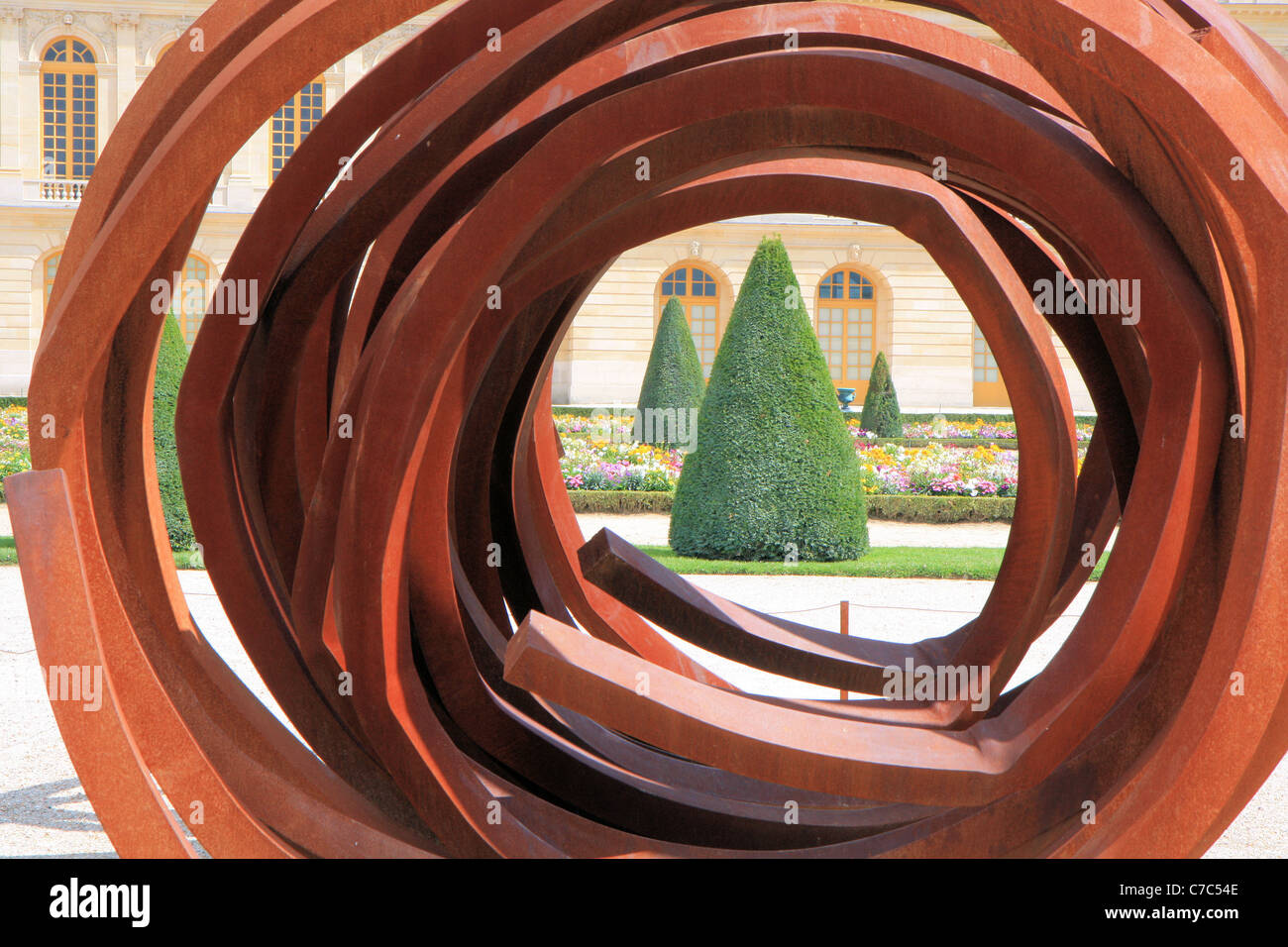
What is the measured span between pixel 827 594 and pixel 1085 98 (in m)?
7.24

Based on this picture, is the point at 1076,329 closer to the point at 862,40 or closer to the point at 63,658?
the point at 862,40

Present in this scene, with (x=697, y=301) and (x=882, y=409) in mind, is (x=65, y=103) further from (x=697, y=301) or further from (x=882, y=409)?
(x=882, y=409)

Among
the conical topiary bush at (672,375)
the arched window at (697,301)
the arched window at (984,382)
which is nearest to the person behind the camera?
the conical topiary bush at (672,375)

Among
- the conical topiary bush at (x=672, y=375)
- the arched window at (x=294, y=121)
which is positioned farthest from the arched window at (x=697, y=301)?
the arched window at (x=294, y=121)

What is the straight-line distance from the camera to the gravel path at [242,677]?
15.1 ft

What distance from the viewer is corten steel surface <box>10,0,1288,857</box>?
2.47m

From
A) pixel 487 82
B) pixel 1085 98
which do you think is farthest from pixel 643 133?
pixel 1085 98

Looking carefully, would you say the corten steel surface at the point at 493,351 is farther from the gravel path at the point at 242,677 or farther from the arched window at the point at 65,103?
the arched window at the point at 65,103

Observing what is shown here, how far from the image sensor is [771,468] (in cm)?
1148

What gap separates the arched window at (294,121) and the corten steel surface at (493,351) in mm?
28919

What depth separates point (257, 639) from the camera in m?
3.19

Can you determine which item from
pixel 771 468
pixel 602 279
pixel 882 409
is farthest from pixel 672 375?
pixel 771 468

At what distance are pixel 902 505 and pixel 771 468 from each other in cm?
405

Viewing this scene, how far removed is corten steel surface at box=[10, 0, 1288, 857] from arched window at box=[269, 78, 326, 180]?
2892 centimetres
